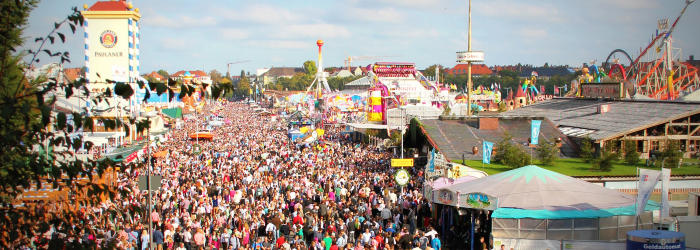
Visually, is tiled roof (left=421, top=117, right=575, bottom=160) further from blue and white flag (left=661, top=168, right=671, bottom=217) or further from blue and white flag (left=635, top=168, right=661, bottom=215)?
blue and white flag (left=661, top=168, right=671, bottom=217)

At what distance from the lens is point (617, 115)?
1200 inches

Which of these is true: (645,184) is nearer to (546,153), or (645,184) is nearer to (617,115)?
(546,153)

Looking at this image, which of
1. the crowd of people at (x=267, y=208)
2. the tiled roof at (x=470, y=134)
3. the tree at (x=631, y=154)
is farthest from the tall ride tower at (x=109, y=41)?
the tree at (x=631, y=154)

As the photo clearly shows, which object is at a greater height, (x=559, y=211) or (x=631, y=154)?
(x=631, y=154)

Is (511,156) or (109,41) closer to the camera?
(511,156)

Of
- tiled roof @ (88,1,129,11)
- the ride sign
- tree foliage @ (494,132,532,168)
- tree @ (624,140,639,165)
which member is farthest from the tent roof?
tiled roof @ (88,1,129,11)

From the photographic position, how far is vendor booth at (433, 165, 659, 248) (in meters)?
14.3

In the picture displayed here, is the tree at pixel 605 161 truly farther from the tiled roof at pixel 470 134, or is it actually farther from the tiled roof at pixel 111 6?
the tiled roof at pixel 111 6

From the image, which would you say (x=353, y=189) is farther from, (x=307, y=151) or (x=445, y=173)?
(x=307, y=151)

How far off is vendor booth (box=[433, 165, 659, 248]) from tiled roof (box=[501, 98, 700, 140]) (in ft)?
37.5

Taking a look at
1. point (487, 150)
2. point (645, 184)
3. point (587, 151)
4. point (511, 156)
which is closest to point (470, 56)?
point (587, 151)

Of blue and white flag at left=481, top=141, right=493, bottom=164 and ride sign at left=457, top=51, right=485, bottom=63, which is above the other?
ride sign at left=457, top=51, right=485, bottom=63

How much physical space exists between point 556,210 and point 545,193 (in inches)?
36.3

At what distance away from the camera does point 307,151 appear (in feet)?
130
